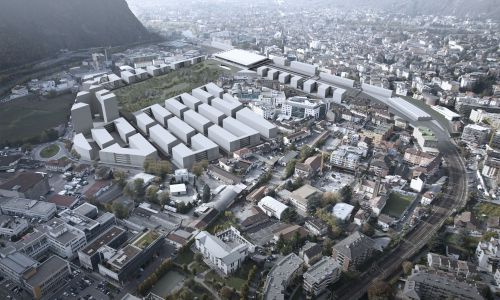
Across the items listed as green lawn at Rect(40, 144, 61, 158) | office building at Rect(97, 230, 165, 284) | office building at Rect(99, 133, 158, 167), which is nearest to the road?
office building at Rect(97, 230, 165, 284)

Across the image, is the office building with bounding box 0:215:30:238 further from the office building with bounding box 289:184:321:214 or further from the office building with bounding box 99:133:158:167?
the office building with bounding box 289:184:321:214

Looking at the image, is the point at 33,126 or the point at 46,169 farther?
the point at 33,126

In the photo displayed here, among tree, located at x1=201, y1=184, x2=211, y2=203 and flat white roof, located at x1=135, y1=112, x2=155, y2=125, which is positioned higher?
flat white roof, located at x1=135, y1=112, x2=155, y2=125

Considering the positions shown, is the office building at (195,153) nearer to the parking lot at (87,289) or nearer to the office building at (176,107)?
the office building at (176,107)

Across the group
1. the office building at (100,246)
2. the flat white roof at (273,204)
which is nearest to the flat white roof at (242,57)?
the flat white roof at (273,204)

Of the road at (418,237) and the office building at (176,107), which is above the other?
the office building at (176,107)

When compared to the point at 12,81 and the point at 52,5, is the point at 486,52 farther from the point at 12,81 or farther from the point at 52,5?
the point at 52,5

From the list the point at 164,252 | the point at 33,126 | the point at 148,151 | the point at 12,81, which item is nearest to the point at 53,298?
the point at 164,252
